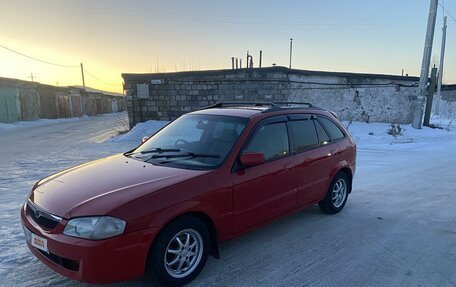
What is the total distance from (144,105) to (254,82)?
5.42 meters

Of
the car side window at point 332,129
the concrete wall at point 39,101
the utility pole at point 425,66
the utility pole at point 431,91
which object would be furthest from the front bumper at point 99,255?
the concrete wall at point 39,101

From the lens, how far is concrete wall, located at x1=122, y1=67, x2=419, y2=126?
591 inches

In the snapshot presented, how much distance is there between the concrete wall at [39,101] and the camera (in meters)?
26.0

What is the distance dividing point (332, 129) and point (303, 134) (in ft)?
2.77

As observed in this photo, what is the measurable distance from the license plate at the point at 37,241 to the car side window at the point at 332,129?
3776 millimetres

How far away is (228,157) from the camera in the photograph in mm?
3387

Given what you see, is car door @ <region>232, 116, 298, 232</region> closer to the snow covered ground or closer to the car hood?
the snow covered ground

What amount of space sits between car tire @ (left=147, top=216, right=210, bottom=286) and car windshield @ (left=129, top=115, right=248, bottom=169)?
63 centimetres

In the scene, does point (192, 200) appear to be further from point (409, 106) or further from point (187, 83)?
point (409, 106)

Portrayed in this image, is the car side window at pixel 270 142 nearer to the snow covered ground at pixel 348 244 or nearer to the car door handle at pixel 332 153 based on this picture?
the car door handle at pixel 332 153

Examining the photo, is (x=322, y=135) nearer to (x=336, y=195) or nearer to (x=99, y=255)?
(x=336, y=195)

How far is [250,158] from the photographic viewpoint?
11.0 feet

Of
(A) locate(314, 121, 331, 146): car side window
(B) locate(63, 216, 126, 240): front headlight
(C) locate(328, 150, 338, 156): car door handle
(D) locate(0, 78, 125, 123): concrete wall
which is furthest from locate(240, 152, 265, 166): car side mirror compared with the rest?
(D) locate(0, 78, 125, 123): concrete wall

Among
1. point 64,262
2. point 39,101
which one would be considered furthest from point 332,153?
point 39,101
